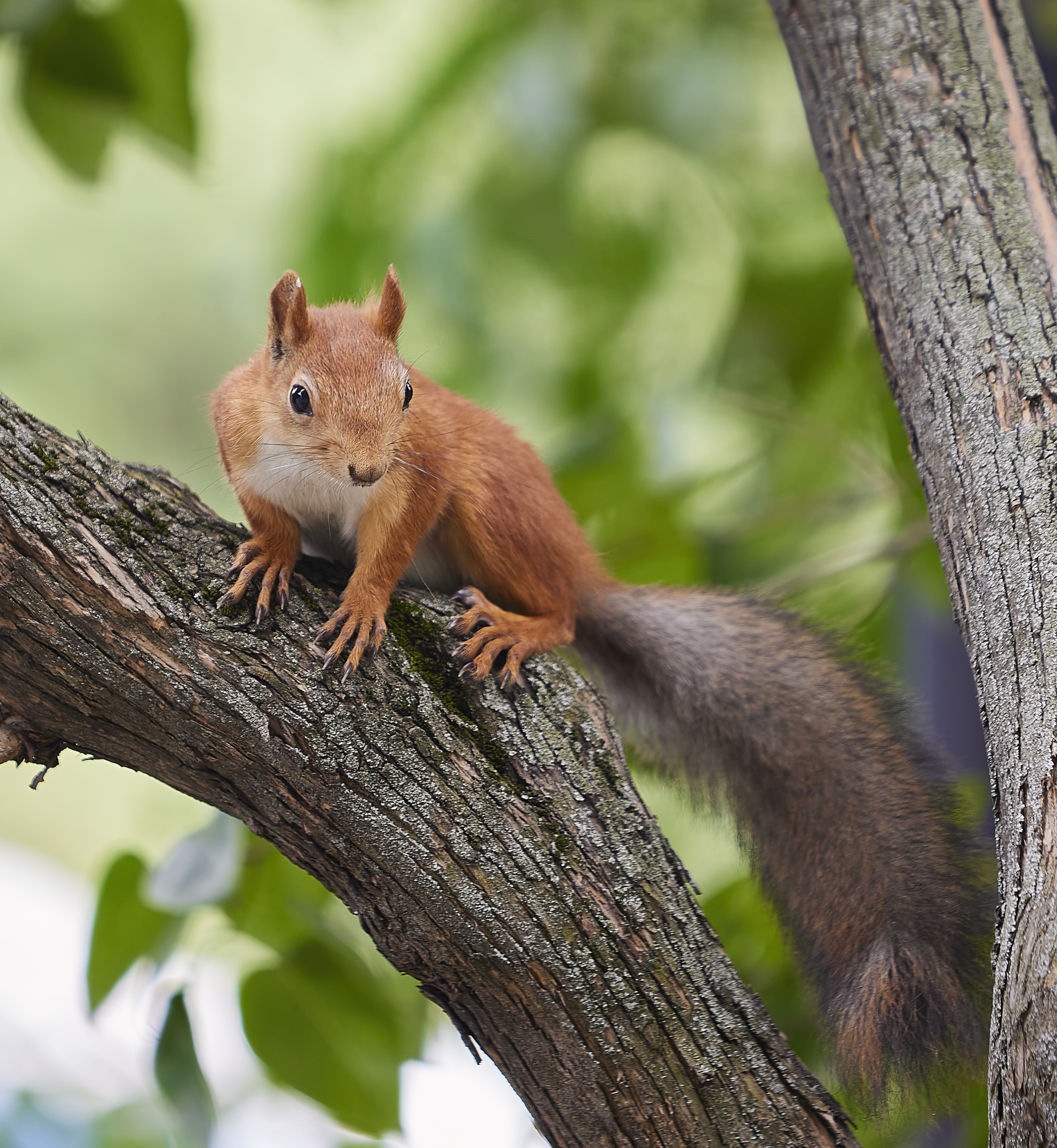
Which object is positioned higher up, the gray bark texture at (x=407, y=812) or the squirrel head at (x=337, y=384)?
the squirrel head at (x=337, y=384)

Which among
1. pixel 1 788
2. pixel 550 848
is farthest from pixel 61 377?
pixel 550 848

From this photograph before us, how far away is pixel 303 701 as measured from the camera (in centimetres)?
107

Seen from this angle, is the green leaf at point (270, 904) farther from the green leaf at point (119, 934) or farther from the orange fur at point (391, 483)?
the orange fur at point (391, 483)

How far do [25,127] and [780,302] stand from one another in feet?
3.98

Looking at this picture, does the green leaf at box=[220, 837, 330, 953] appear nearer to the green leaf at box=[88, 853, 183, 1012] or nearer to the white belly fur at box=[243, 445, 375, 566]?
the green leaf at box=[88, 853, 183, 1012]

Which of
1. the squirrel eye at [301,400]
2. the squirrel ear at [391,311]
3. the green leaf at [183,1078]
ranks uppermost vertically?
the squirrel ear at [391,311]

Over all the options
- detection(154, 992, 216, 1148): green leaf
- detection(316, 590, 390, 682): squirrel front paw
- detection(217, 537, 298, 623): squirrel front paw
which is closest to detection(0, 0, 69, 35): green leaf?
detection(217, 537, 298, 623): squirrel front paw

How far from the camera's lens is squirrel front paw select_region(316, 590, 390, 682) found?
1.11 metres

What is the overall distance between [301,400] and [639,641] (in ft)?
1.94

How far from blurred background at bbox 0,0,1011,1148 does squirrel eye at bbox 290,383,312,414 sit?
1.05ft

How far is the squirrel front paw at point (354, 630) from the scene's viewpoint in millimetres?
1109

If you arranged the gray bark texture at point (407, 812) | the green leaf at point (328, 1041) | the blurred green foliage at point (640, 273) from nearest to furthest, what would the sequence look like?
the gray bark texture at point (407, 812) < the green leaf at point (328, 1041) < the blurred green foliage at point (640, 273)

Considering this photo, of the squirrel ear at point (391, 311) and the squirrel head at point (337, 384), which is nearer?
the squirrel head at point (337, 384)

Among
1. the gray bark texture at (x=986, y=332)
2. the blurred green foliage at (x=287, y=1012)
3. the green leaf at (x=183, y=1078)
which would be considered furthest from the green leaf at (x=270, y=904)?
the gray bark texture at (x=986, y=332)
